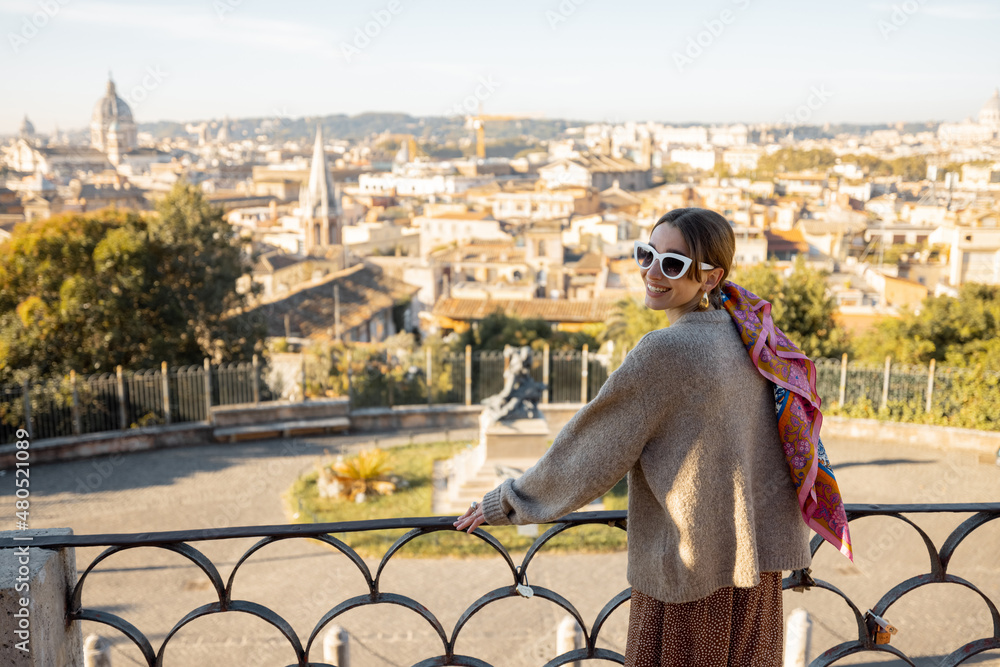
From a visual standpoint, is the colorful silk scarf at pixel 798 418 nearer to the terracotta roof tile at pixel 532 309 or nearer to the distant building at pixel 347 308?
the distant building at pixel 347 308

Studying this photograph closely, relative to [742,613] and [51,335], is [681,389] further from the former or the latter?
[51,335]

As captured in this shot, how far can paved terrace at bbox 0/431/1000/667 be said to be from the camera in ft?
25.7

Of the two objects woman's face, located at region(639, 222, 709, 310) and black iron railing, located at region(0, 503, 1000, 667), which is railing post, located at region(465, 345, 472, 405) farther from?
woman's face, located at region(639, 222, 709, 310)

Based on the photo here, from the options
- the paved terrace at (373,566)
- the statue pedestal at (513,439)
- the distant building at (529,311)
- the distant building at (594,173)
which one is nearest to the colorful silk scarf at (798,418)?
the paved terrace at (373,566)

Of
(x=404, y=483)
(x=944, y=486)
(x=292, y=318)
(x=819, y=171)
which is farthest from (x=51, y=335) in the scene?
(x=819, y=171)

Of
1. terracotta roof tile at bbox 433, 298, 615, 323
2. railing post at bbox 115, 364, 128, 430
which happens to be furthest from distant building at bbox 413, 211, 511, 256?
railing post at bbox 115, 364, 128, 430

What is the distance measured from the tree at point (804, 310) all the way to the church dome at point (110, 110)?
16647 centimetres

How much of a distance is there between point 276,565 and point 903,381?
11.5 meters

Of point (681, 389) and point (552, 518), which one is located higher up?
point (681, 389)

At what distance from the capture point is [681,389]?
6.07 feet

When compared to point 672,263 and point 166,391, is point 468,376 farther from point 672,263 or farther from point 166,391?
point 672,263

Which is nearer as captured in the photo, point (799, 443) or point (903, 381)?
point (799, 443)

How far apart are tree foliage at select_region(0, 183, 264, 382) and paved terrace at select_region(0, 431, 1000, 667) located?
3.14 metres

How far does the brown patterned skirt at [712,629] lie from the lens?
198 centimetres
